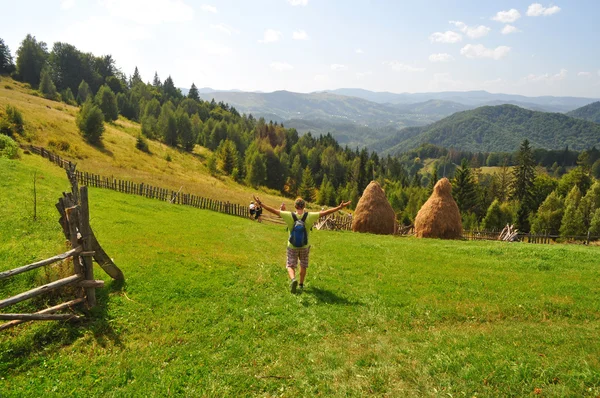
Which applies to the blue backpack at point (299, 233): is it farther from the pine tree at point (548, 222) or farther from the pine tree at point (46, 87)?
the pine tree at point (46, 87)

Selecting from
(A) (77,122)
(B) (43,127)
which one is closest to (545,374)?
(B) (43,127)

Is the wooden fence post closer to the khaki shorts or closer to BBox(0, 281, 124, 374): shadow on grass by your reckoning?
BBox(0, 281, 124, 374): shadow on grass

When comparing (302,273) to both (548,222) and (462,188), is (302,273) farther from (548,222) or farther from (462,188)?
(462,188)

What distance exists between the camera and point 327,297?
10852 mm

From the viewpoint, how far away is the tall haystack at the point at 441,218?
2775cm

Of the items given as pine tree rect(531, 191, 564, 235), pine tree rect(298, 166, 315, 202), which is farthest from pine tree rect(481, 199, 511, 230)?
pine tree rect(298, 166, 315, 202)

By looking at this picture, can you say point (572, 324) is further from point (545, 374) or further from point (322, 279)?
point (322, 279)

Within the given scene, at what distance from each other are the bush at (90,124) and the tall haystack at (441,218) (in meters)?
65.7

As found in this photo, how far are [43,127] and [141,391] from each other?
6946 centimetres

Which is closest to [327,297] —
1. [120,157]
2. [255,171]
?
[120,157]

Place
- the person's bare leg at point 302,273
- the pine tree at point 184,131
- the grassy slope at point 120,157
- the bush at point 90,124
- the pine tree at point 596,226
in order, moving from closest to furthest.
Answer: the person's bare leg at point 302,273 → the grassy slope at point 120,157 → the pine tree at point 596,226 → the bush at point 90,124 → the pine tree at point 184,131

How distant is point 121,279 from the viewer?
10.5 meters

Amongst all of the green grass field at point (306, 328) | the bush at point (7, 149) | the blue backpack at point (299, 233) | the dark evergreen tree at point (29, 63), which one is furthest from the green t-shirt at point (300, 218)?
the dark evergreen tree at point (29, 63)

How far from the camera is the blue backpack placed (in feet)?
34.4
